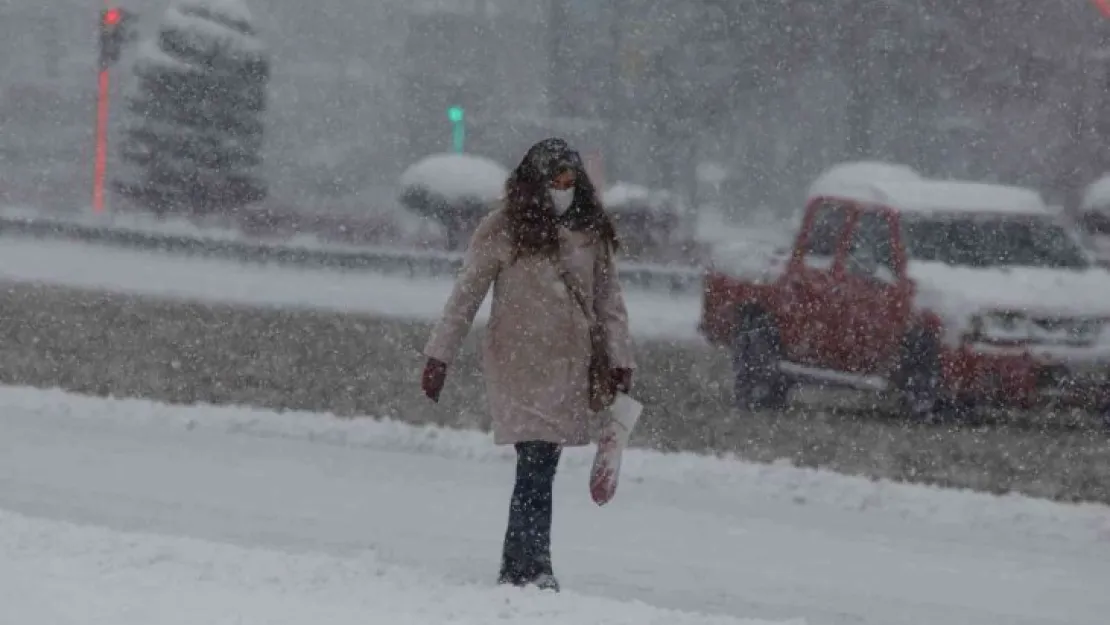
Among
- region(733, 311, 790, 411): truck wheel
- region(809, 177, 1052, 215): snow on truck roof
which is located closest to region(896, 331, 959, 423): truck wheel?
region(733, 311, 790, 411): truck wheel

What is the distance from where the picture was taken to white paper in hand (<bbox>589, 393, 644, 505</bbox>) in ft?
23.0

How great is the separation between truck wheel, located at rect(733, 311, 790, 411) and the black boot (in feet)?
24.6

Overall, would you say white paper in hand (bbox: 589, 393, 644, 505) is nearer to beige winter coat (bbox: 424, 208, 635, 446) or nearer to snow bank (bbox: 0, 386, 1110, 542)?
beige winter coat (bbox: 424, 208, 635, 446)

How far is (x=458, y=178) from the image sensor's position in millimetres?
33031

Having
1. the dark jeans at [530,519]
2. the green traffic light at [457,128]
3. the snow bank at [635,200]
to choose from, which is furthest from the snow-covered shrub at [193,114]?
the dark jeans at [530,519]

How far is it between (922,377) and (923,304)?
51 centimetres

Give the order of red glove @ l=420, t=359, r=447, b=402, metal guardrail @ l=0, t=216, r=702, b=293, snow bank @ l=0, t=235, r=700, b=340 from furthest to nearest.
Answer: metal guardrail @ l=0, t=216, r=702, b=293 → snow bank @ l=0, t=235, r=700, b=340 → red glove @ l=420, t=359, r=447, b=402

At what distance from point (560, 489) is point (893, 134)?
33341 mm

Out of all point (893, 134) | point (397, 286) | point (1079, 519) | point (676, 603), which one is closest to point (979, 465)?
point (1079, 519)

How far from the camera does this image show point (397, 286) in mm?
24984

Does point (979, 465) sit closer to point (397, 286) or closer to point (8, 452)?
point (8, 452)

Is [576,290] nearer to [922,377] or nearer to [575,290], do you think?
[575,290]

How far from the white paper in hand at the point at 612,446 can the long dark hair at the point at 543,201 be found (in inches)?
24.1

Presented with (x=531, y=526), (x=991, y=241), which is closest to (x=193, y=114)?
(x=991, y=241)
